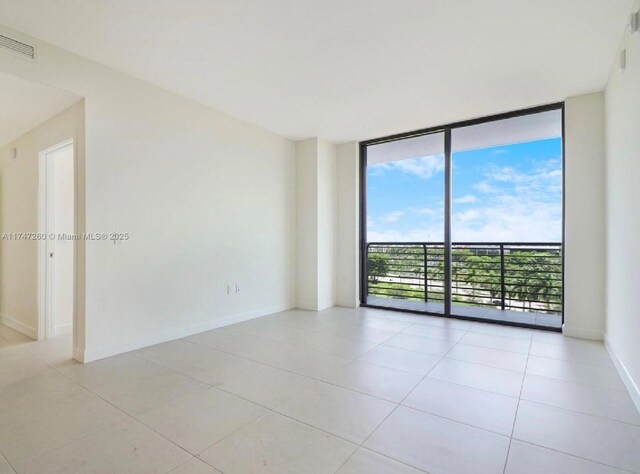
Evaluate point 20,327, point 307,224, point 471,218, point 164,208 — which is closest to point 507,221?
point 471,218

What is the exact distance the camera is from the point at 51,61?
101 inches

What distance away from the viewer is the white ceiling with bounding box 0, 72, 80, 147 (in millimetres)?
2570

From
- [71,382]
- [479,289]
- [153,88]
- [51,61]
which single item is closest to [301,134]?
[153,88]

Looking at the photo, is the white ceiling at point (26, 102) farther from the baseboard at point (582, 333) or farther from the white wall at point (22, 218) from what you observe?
the baseboard at point (582, 333)

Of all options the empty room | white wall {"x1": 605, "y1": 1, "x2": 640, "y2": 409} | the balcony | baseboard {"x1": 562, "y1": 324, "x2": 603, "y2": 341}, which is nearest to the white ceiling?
the empty room

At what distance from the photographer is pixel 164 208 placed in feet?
11.1

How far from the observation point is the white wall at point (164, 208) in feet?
9.36

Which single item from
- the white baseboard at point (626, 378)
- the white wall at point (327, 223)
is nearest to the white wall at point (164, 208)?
the white wall at point (327, 223)

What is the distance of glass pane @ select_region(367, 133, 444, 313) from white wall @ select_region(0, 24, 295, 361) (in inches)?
67.6

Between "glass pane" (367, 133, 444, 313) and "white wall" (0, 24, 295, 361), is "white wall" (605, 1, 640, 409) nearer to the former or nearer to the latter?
"glass pane" (367, 133, 444, 313)

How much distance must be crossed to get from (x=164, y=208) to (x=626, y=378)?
4.17 metres

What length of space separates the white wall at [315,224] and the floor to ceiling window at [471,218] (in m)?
0.57

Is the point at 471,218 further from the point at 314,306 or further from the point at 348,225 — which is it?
the point at 314,306

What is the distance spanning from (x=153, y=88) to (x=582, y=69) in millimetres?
4039
